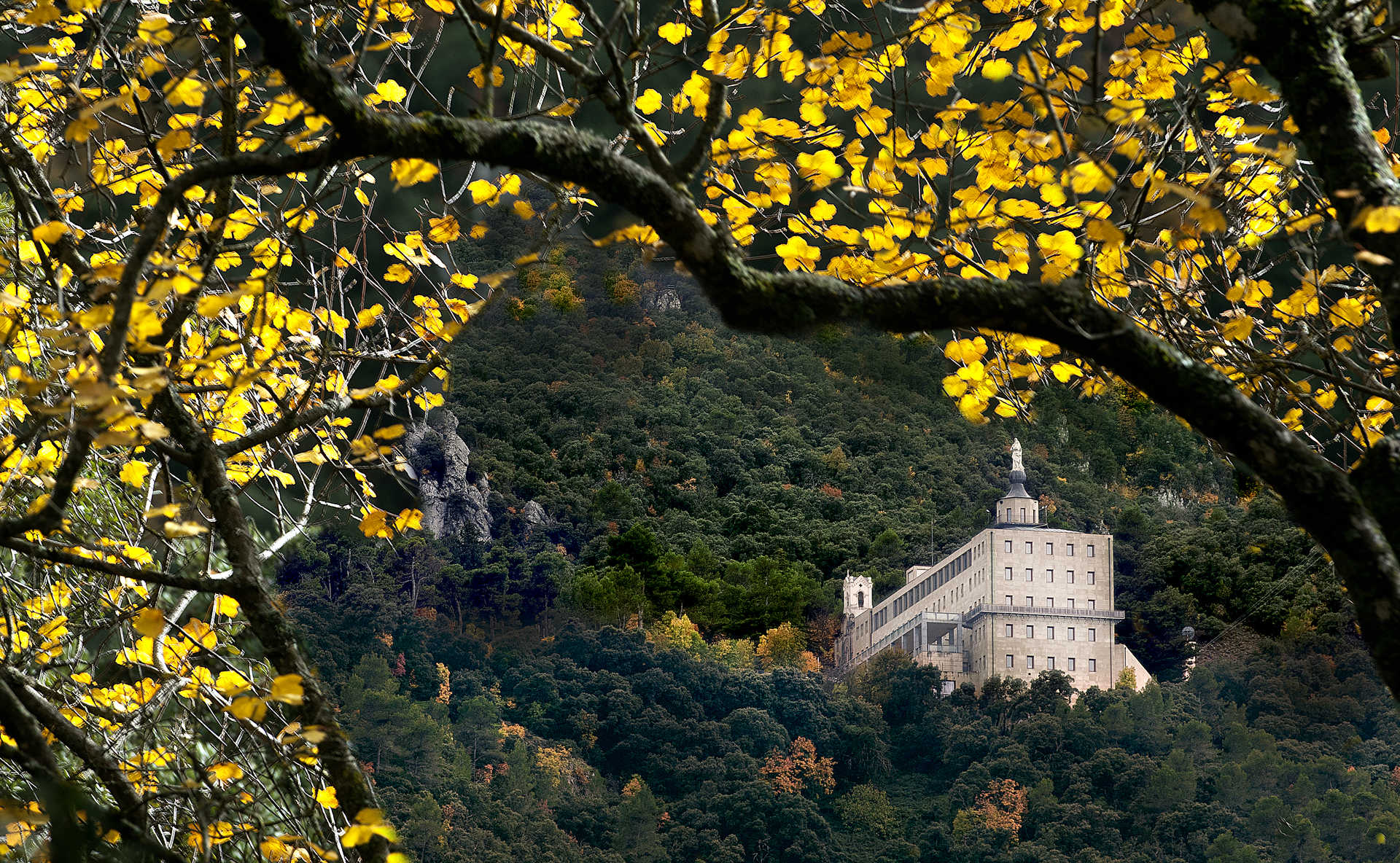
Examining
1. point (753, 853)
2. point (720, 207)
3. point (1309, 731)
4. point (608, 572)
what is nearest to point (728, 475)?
point (608, 572)

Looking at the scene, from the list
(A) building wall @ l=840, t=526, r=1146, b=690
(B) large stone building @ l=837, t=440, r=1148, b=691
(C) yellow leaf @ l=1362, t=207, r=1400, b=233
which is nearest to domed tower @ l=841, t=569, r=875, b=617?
(B) large stone building @ l=837, t=440, r=1148, b=691

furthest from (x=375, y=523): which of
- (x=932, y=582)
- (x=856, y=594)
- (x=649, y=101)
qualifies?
(x=932, y=582)

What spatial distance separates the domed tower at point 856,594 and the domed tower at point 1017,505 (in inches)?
129

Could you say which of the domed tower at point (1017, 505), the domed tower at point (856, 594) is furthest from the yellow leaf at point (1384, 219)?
the domed tower at point (1017, 505)

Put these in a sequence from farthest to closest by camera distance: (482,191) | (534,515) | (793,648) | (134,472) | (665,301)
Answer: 1. (665,301)
2. (534,515)
3. (793,648)
4. (482,191)
5. (134,472)

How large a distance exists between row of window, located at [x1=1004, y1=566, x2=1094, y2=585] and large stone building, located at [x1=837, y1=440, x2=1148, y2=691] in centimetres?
2

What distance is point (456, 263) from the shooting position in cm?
465

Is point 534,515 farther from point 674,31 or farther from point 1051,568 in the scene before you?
point 674,31

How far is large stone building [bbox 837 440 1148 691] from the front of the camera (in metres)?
21.8

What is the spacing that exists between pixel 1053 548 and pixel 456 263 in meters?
20.4

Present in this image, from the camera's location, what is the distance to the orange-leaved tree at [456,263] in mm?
1795

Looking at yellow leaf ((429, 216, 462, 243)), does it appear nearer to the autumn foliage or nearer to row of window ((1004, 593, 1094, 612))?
the autumn foliage

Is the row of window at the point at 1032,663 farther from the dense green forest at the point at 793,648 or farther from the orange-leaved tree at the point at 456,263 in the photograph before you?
the orange-leaved tree at the point at 456,263

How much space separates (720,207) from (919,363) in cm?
1926
